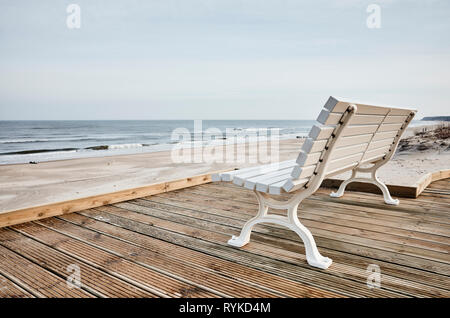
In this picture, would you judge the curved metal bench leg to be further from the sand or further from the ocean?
the ocean

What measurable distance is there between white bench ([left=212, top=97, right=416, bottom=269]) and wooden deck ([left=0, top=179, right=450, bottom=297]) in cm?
22

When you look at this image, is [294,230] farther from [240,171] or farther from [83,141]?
[83,141]

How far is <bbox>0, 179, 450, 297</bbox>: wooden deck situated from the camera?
1.71 meters

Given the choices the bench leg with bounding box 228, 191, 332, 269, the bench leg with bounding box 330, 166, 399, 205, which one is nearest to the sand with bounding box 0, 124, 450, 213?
the bench leg with bounding box 330, 166, 399, 205

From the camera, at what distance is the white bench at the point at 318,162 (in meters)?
1.74

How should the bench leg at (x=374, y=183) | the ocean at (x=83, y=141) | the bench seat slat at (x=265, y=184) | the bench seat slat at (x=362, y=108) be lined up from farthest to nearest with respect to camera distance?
1. the ocean at (x=83, y=141)
2. the bench leg at (x=374, y=183)
3. the bench seat slat at (x=265, y=184)
4. the bench seat slat at (x=362, y=108)

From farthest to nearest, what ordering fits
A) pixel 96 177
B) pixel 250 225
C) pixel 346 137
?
pixel 96 177 → pixel 250 225 → pixel 346 137

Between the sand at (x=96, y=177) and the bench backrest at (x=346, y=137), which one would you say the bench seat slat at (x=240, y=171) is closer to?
the bench backrest at (x=346, y=137)

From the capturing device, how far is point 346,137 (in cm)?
207

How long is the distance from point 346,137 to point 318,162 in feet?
0.98

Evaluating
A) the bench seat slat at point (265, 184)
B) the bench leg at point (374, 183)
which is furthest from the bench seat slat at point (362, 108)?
the bench leg at point (374, 183)

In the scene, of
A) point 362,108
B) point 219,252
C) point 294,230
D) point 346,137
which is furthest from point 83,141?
point 362,108

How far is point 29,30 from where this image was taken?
20.2 metres
